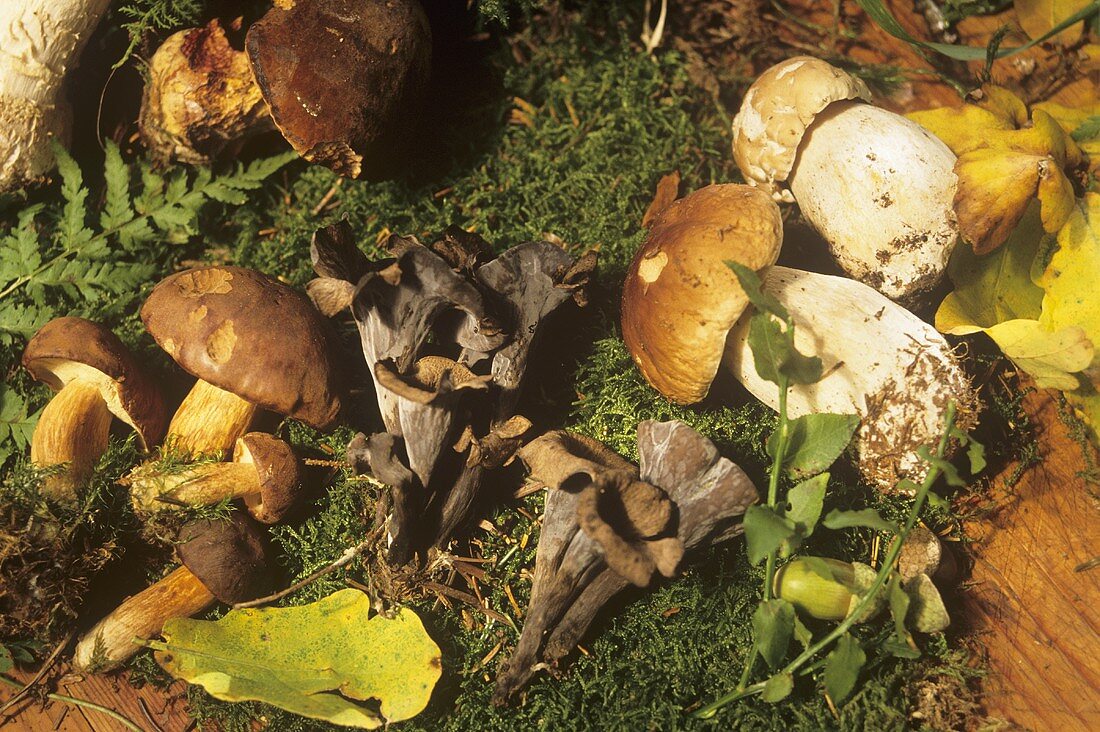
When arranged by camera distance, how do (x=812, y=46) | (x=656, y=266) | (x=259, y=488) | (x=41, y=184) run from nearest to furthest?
(x=656, y=266) < (x=259, y=488) < (x=41, y=184) < (x=812, y=46)

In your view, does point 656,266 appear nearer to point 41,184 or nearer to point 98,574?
point 98,574

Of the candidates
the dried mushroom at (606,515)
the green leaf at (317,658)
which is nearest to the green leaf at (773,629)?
the dried mushroom at (606,515)

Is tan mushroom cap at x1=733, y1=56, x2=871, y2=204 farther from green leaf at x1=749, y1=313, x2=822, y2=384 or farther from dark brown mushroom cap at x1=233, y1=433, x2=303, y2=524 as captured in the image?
dark brown mushroom cap at x1=233, y1=433, x2=303, y2=524

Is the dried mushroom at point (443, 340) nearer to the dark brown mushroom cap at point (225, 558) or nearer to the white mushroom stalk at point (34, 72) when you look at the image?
the dark brown mushroom cap at point (225, 558)

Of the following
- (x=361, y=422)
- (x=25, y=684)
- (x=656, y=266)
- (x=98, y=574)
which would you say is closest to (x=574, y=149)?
(x=656, y=266)

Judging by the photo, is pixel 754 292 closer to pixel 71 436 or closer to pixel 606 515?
pixel 606 515

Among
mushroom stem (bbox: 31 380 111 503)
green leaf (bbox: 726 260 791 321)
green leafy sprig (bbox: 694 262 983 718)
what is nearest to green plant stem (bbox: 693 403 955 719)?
green leafy sprig (bbox: 694 262 983 718)
